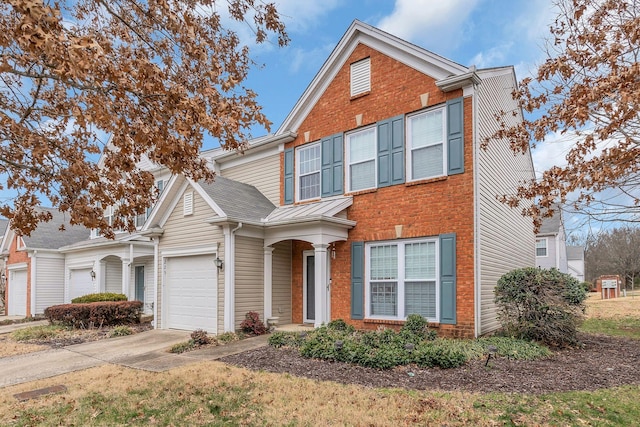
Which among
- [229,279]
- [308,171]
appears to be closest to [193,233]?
[229,279]

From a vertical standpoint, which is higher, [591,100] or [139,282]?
[591,100]

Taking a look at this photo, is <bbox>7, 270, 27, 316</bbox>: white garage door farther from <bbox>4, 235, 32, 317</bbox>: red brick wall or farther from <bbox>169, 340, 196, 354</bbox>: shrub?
<bbox>169, 340, 196, 354</bbox>: shrub

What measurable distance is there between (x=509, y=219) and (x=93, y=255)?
17502 mm

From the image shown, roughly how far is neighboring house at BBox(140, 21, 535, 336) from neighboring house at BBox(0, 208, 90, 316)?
10.7 m

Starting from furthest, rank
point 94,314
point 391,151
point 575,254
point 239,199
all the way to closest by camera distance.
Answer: point 575,254, point 94,314, point 239,199, point 391,151

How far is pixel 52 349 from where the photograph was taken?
1092cm

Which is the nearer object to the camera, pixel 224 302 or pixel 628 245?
pixel 224 302

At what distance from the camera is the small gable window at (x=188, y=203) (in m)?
12.7

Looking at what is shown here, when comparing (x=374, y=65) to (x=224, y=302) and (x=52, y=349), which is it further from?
(x=52, y=349)

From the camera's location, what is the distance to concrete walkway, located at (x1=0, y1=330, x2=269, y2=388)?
839cm

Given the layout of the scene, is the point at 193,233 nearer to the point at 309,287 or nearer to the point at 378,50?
the point at 309,287

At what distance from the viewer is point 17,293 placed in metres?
22.2

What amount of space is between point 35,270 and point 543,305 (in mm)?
21706

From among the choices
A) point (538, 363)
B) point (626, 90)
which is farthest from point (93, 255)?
point (626, 90)
